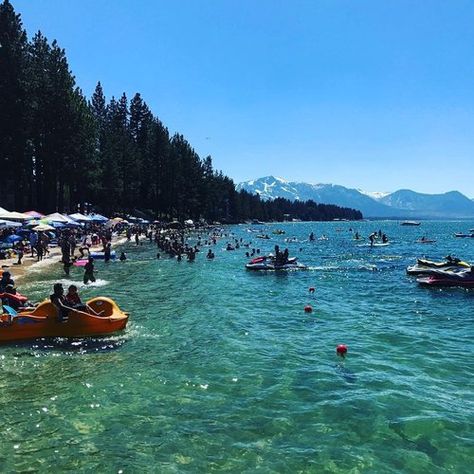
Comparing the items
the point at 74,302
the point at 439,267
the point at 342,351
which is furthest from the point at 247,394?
the point at 439,267

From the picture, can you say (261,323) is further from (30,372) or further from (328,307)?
(30,372)

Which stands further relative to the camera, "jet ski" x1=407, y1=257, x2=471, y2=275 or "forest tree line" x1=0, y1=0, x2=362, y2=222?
"forest tree line" x1=0, y1=0, x2=362, y2=222

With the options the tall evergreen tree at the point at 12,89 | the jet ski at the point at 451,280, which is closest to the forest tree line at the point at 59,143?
the tall evergreen tree at the point at 12,89

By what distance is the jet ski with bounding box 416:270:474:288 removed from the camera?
1109 inches

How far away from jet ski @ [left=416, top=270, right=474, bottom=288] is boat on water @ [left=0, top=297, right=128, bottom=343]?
19.9m

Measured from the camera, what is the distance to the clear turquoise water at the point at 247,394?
27.1 ft

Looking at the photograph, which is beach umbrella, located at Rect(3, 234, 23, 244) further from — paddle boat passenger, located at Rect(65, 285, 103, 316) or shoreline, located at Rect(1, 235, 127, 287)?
paddle boat passenger, located at Rect(65, 285, 103, 316)

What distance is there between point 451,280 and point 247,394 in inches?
847

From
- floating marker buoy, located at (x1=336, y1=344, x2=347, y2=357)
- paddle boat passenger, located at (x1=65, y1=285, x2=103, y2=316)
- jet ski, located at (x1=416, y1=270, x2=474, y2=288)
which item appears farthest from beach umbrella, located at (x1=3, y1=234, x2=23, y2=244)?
floating marker buoy, located at (x1=336, y1=344, x2=347, y2=357)

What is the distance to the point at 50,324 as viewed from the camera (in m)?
15.0

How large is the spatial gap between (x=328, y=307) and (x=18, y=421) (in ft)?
50.0

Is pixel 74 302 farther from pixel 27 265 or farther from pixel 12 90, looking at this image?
pixel 12 90

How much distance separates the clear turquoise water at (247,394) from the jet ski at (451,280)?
745 cm

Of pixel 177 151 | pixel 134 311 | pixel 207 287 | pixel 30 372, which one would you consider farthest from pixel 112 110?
pixel 30 372
